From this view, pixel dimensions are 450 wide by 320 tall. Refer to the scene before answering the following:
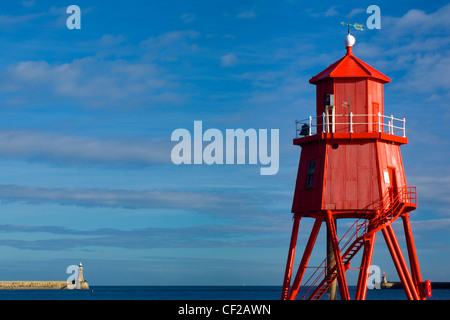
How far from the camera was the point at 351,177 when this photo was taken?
45312mm

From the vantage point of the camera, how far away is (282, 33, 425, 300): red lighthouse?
44938 mm

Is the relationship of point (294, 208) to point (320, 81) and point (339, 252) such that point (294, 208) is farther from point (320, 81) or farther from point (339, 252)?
A: point (320, 81)

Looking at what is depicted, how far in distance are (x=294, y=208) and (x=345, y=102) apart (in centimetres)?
721

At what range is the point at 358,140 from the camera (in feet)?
150

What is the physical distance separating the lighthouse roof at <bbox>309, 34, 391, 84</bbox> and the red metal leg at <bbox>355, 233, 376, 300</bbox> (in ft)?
31.4

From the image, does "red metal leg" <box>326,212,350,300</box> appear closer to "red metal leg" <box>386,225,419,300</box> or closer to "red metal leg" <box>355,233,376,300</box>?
"red metal leg" <box>355,233,376,300</box>

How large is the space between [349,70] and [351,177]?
652 cm

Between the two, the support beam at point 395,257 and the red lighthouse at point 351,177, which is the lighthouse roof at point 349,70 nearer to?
the red lighthouse at point 351,177

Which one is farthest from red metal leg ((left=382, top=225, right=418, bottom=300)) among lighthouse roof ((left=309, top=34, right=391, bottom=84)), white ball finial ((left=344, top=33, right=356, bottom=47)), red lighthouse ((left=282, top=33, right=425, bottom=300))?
white ball finial ((left=344, top=33, right=356, bottom=47))
